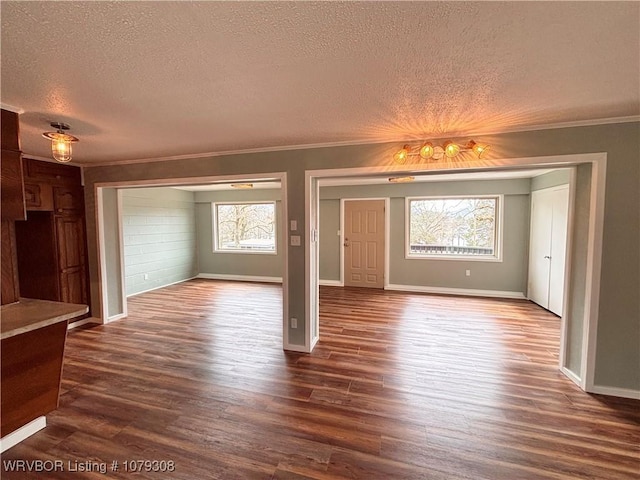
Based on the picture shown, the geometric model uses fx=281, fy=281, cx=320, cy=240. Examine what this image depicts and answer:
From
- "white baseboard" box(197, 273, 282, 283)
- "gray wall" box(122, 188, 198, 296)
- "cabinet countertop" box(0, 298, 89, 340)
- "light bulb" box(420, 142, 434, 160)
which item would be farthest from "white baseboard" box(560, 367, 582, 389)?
"gray wall" box(122, 188, 198, 296)

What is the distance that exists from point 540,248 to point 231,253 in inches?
255

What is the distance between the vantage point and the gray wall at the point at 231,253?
686 cm

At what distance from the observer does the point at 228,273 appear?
23.9 feet

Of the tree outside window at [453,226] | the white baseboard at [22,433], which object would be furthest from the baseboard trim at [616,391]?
the white baseboard at [22,433]

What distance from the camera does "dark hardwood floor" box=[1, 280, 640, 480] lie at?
173 cm

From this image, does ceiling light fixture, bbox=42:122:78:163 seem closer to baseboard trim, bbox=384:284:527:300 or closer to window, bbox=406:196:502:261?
window, bbox=406:196:502:261

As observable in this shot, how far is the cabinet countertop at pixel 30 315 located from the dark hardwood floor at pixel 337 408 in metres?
0.85

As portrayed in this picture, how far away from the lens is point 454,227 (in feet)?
19.0

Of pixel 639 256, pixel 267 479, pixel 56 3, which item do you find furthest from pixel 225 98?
pixel 639 256

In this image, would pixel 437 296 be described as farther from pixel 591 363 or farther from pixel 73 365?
pixel 73 365

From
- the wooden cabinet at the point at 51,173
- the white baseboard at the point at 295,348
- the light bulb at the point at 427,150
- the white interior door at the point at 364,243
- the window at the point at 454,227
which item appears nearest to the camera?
the light bulb at the point at 427,150

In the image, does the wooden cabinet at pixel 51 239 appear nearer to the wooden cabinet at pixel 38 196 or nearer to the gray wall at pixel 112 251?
the wooden cabinet at pixel 38 196

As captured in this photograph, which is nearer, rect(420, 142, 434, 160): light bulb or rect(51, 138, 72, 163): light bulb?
rect(51, 138, 72, 163): light bulb

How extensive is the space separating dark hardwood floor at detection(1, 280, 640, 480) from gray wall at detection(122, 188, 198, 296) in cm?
216
